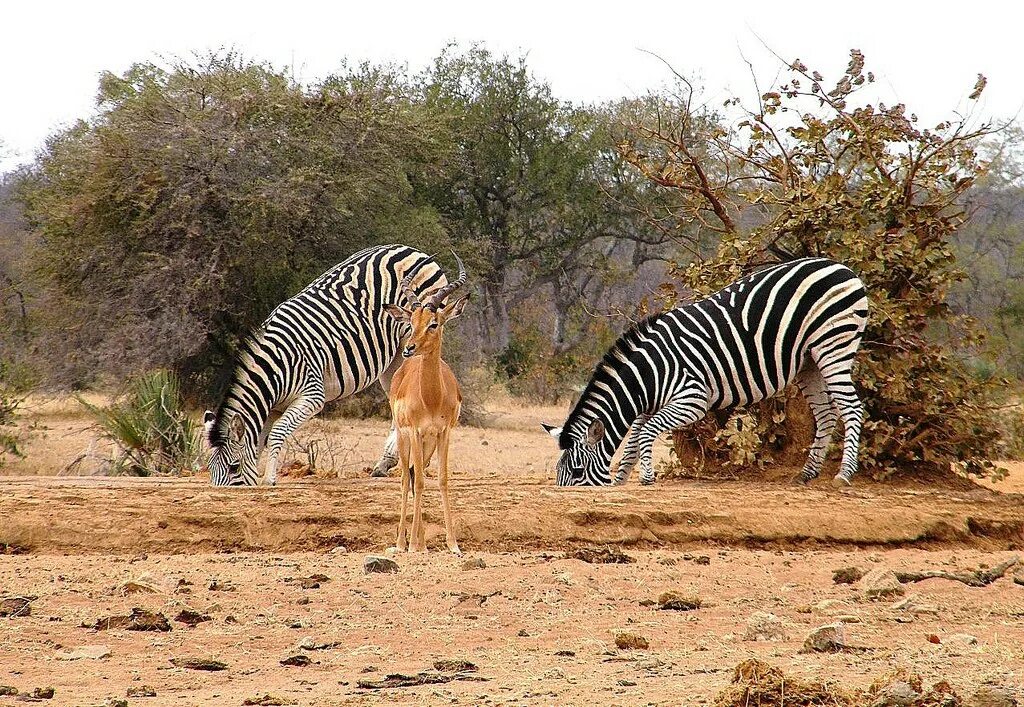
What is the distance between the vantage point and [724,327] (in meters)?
11.1

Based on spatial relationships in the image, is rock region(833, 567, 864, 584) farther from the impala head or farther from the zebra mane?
the zebra mane

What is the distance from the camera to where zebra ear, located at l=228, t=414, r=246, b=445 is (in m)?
10.5

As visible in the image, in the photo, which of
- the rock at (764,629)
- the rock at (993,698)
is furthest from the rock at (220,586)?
the rock at (993,698)

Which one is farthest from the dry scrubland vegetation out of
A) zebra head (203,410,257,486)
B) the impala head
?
the impala head

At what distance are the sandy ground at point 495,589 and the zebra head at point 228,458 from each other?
27 cm

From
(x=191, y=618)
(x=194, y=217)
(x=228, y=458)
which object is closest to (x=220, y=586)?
(x=191, y=618)

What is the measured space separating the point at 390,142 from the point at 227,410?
10371mm

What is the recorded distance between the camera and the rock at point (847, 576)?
7.10 m

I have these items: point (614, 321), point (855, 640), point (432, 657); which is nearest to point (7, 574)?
point (432, 657)

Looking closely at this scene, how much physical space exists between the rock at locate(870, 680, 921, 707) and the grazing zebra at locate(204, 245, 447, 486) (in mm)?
6960

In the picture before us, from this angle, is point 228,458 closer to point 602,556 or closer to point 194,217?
point 602,556

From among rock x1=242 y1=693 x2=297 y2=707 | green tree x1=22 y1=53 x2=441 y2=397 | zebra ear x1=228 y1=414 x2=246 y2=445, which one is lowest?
rock x1=242 y1=693 x2=297 y2=707

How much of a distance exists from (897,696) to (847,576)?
315cm

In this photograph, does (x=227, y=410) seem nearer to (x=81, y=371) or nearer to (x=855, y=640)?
(x=855, y=640)
